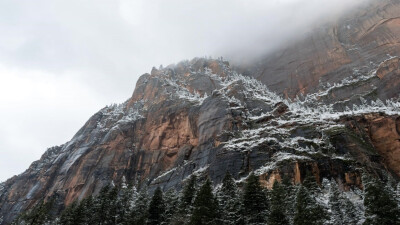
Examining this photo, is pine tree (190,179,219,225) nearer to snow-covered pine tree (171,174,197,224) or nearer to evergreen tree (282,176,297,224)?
snow-covered pine tree (171,174,197,224)

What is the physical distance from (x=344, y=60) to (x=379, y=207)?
10225 centimetres

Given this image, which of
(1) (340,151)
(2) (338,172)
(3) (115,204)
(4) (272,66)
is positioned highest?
(4) (272,66)

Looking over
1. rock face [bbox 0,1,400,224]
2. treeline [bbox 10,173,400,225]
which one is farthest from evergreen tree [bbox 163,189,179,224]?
rock face [bbox 0,1,400,224]

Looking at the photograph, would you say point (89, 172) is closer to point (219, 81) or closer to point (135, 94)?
point (135, 94)

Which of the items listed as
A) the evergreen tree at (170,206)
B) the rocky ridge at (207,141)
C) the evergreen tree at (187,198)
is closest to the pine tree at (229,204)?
the evergreen tree at (187,198)

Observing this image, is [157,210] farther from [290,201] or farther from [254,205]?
[290,201]

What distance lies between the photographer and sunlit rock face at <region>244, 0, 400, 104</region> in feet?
349

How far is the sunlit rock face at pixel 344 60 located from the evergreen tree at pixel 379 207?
71213 mm

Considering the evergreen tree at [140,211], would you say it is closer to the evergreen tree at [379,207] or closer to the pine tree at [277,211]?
the pine tree at [277,211]

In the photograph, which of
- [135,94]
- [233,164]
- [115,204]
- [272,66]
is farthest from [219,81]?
[115,204]

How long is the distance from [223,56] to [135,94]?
56294 millimetres

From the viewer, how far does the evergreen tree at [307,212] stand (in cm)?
3826

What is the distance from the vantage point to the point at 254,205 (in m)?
45.0

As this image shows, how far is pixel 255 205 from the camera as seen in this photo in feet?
148
